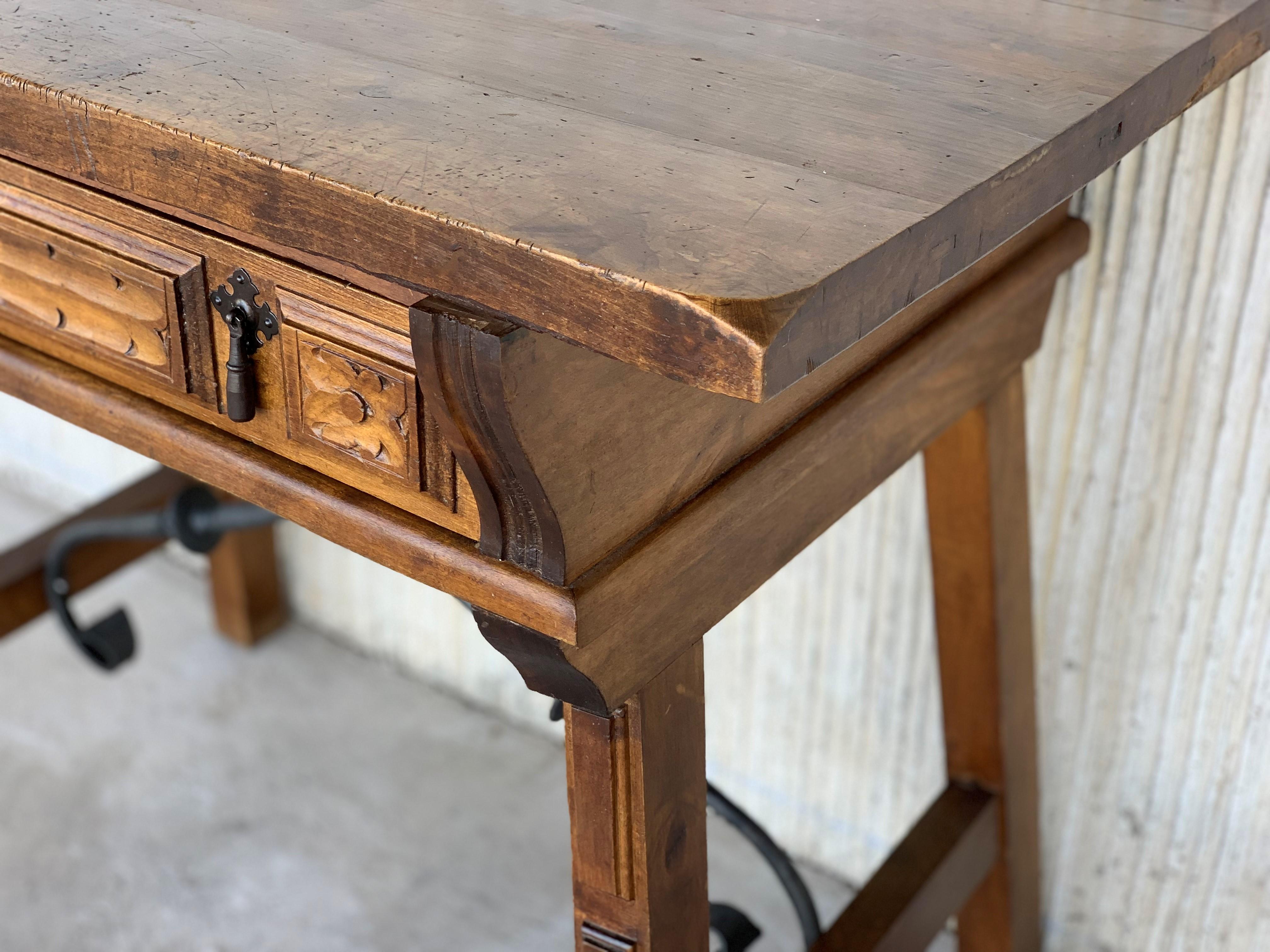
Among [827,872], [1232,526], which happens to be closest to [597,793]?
[1232,526]

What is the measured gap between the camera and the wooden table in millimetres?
476

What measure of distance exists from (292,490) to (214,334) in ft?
0.29

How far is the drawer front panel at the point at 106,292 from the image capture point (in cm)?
67

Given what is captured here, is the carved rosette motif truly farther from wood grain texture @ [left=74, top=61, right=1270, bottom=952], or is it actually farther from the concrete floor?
the concrete floor

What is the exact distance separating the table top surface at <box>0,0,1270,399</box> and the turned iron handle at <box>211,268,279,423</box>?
Answer: 9 cm

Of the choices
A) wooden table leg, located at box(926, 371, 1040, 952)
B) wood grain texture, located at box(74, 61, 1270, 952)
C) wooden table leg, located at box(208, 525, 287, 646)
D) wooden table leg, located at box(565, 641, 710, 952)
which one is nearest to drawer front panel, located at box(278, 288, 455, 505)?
wooden table leg, located at box(565, 641, 710, 952)

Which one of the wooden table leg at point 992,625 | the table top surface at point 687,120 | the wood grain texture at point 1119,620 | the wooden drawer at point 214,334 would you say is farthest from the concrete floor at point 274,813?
the table top surface at point 687,120

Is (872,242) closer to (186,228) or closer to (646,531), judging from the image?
(646,531)

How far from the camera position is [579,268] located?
17.5 inches

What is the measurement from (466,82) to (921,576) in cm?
78

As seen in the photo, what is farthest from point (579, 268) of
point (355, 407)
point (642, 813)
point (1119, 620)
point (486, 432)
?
point (1119, 620)

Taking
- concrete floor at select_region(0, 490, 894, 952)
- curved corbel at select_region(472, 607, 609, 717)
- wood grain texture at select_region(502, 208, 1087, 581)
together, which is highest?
wood grain texture at select_region(502, 208, 1087, 581)

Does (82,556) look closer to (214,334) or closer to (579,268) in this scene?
(214,334)

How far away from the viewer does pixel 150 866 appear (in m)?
1.43
